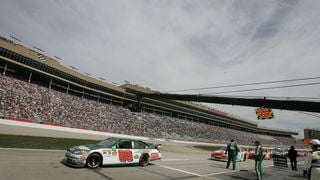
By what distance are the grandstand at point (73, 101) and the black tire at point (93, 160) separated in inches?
909

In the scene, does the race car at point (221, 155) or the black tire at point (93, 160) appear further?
the race car at point (221, 155)

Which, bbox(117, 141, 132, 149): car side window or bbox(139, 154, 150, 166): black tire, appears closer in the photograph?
bbox(117, 141, 132, 149): car side window

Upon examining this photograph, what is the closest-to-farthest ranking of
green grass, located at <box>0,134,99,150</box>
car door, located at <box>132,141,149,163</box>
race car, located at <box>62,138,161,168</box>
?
race car, located at <box>62,138,161,168</box> → car door, located at <box>132,141,149,163</box> → green grass, located at <box>0,134,99,150</box>

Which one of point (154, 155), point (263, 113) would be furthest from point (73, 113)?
point (154, 155)

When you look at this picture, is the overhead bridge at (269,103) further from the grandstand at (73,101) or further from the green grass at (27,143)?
the green grass at (27,143)

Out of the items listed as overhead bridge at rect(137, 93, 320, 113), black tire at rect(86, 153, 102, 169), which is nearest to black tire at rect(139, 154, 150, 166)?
black tire at rect(86, 153, 102, 169)

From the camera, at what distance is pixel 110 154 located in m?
11.4

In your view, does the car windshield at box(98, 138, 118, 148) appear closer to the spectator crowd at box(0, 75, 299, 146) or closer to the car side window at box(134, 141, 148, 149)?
the car side window at box(134, 141, 148, 149)

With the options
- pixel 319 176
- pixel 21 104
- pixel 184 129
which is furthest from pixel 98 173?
pixel 184 129

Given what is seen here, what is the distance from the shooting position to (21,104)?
32406 millimetres

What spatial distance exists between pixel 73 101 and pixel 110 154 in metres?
35.3

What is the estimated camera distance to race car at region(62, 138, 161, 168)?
10.4 meters

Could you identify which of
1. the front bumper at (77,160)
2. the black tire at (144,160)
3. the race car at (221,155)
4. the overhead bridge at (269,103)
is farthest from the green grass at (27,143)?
the overhead bridge at (269,103)

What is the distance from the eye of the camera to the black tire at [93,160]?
10498 millimetres
